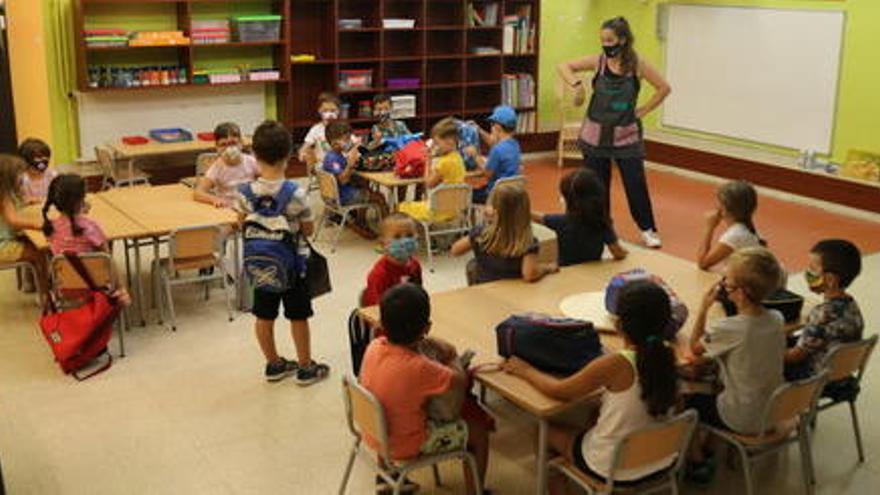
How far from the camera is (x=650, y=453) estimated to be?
10.1 ft

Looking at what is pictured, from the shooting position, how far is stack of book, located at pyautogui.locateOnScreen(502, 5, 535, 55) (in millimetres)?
10273

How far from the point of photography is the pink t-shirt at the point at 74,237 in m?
4.92

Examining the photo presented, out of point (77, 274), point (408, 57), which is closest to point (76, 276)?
point (77, 274)

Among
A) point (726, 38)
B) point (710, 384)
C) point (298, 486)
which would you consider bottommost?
point (298, 486)

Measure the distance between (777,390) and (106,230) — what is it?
3617mm

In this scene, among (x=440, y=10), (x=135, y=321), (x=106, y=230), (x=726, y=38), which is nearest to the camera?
(x=106, y=230)

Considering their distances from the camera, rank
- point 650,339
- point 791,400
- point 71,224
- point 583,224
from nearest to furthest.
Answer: point 650,339, point 791,400, point 583,224, point 71,224

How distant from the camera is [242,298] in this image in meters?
5.84

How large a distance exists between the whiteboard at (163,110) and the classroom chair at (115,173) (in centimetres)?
33

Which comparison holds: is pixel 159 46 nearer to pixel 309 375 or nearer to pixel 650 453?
pixel 309 375

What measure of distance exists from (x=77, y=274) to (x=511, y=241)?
224 centimetres

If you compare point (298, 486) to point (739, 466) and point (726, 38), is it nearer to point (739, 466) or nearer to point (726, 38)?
point (739, 466)

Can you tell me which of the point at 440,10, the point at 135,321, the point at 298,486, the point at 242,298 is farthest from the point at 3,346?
the point at 440,10

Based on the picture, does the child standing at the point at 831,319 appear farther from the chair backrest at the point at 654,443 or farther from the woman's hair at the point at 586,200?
the woman's hair at the point at 586,200
